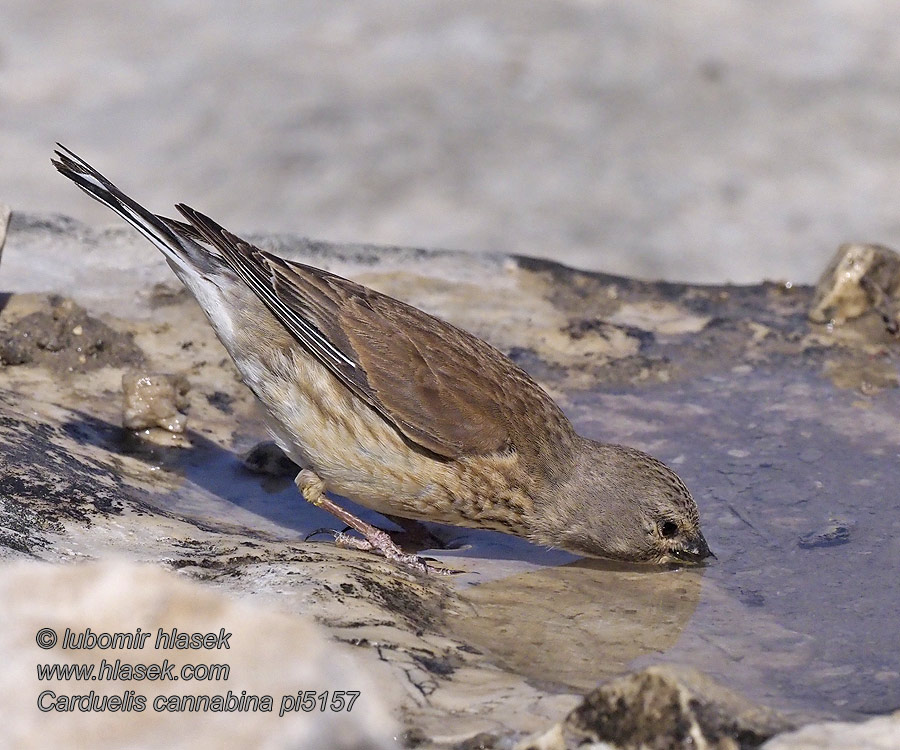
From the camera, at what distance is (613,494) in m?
4.73

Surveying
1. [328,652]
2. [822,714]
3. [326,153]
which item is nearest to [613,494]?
[822,714]

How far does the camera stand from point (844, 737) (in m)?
2.70

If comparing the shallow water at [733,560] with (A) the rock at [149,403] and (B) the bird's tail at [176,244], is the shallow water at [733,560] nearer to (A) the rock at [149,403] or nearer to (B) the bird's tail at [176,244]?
(A) the rock at [149,403]

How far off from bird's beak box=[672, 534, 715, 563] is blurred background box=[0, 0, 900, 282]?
18.1ft

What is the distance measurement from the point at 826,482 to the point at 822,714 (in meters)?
1.97

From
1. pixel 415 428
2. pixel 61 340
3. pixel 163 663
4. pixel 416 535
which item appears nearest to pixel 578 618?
pixel 415 428

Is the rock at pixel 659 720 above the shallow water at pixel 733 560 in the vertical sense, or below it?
below

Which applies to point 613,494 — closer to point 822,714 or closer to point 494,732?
point 822,714

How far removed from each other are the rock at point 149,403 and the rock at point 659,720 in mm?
2876

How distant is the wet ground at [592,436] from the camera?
3.60 meters

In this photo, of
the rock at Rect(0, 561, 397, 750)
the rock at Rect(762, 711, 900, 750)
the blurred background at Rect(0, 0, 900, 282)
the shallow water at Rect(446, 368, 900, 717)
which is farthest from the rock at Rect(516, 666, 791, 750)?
the blurred background at Rect(0, 0, 900, 282)

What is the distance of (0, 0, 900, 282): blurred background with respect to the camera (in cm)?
1025

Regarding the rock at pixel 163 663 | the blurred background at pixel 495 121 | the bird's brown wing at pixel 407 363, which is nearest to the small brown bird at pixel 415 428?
the bird's brown wing at pixel 407 363

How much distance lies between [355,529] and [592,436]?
1.29 m
